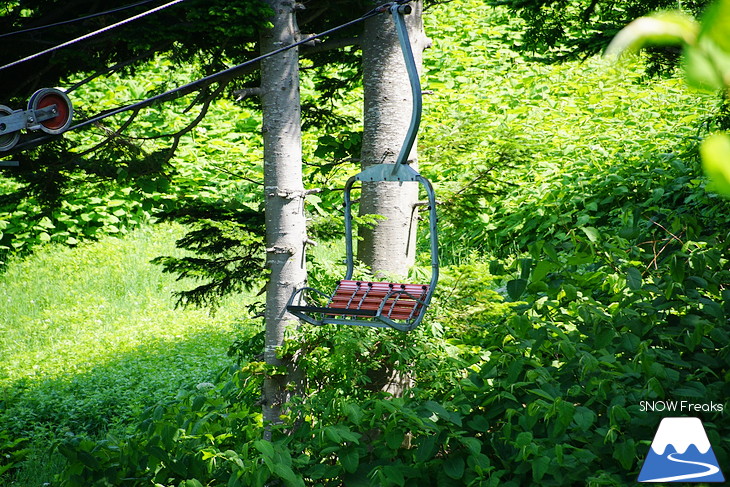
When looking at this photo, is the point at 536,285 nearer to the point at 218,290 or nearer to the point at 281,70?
the point at 281,70

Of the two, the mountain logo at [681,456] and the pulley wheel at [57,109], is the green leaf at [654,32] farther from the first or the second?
the pulley wheel at [57,109]

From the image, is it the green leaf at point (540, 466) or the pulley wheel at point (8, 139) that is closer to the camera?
the green leaf at point (540, 466)

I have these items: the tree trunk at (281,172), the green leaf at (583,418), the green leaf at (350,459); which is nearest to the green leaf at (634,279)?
the green leaf at (583,418)

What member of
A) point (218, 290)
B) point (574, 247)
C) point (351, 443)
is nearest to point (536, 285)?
point (574, 247)

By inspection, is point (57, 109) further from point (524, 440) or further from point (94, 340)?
point (94, 340)

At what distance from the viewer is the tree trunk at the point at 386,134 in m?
4.55

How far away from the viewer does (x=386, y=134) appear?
180 inches

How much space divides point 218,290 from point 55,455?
1.75m

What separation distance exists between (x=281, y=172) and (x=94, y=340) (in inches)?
171

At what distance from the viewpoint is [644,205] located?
6559 mm

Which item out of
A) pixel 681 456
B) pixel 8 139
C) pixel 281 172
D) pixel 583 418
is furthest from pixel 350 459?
pixel 8 139

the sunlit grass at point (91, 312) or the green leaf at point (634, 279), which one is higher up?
the green leaf at point (634, 279)

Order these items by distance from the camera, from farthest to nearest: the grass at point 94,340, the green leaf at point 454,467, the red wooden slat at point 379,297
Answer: the grass at point 94,340 → the red wooden slat at point 379,297 → the green leaf at point 454,467

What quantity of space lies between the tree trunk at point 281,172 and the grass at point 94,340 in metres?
0.87
